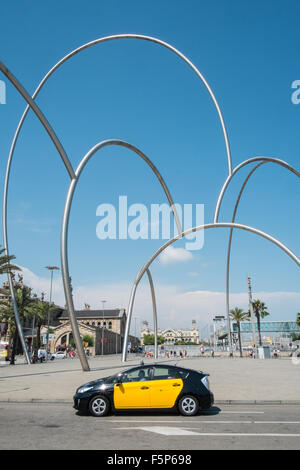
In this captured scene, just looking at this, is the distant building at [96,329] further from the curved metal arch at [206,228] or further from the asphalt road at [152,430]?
the asphalt road at [152,430]

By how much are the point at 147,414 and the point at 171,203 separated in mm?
31396

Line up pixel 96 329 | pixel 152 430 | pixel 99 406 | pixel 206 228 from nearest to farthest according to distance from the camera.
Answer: pixel 152 430 → pixel 99 406 → pixel 206 228 → pixel 96 329

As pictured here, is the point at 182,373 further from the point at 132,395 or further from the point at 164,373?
the point at 132,395

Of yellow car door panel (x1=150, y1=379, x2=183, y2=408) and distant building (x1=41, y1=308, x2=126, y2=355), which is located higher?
distant building (x1=41, y1=308, x2=126, y2=355)

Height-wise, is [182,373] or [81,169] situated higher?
[81,169]

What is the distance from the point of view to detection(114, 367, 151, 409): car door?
9859 millimetres

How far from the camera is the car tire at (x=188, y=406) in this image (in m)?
9.87

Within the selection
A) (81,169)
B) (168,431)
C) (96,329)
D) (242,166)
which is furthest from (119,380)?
(96,329)

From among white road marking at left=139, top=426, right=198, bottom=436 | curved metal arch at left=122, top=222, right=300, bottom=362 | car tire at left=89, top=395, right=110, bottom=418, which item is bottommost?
white road marking at left=139, top=426, right=198, bottom=436

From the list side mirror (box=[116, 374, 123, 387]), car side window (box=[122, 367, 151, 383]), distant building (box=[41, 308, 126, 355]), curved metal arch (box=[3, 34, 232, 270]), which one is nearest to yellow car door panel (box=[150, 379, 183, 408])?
car side window (box=[122, 367, 151, 383])

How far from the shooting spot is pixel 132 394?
992 cm

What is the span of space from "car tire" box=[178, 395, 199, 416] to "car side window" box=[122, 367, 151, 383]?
113 centimetres

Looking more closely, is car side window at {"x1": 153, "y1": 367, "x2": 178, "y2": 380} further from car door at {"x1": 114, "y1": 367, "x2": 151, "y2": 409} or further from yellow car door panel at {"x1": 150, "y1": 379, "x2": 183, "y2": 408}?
car door at {"x1": 114, "y1": 367, "x2": 151, "y2": 409}

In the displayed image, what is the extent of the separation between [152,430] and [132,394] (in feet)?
7.09
